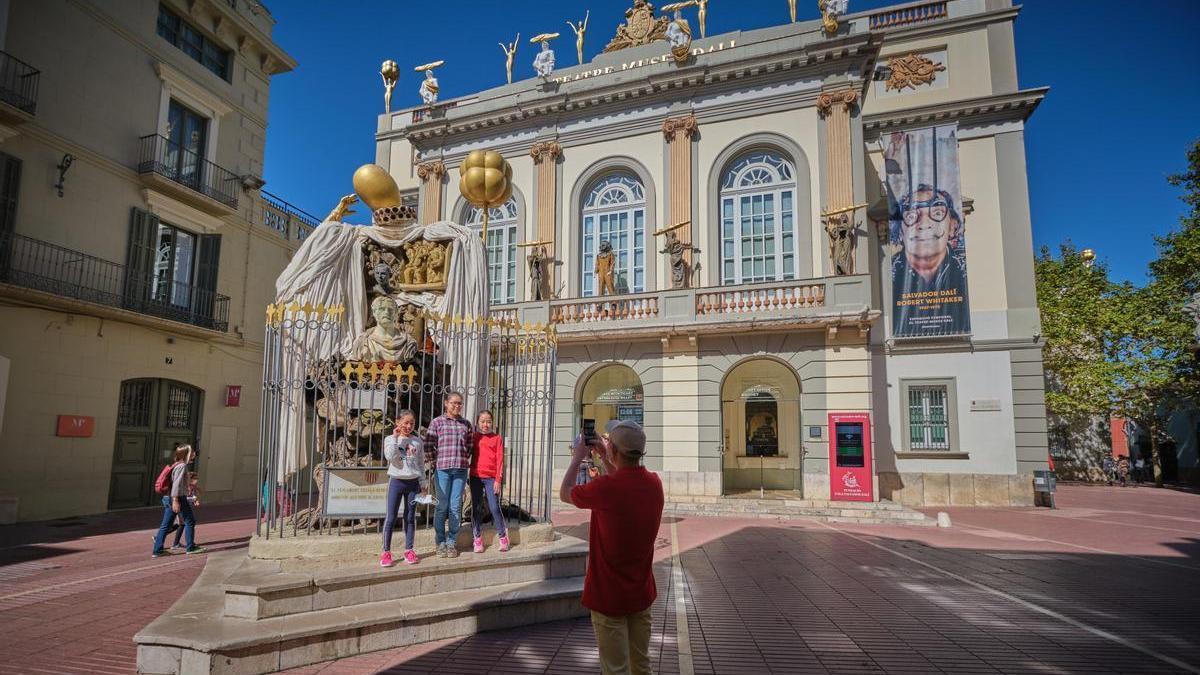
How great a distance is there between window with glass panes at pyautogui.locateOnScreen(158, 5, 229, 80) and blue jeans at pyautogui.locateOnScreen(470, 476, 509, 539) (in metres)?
17.7

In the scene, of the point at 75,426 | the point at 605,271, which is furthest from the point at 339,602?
the point at 605,271

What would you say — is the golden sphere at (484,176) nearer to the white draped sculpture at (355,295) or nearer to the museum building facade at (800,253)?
→ the white draped sculpture at (355,295)

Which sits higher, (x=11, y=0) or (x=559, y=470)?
(x=11, y=0)

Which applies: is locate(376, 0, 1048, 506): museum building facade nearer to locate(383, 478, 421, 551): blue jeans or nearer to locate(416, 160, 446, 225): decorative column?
locate(416, 160, 446, 225): decorative column

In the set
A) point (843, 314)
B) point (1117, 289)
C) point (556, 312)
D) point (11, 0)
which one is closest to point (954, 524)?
point (843, 314)

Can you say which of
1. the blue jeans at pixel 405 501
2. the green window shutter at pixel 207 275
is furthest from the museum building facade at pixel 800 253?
the blue jeans at pixel 405 501

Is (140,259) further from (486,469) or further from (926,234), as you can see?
(926,234)

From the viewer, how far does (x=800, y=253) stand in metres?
17.9

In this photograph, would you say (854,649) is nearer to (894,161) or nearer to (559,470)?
(559,470)

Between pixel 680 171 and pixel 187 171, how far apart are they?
46.2 ft

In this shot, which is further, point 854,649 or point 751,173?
point 751,173

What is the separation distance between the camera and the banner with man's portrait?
18516 mm

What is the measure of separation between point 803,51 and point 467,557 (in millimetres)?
17029

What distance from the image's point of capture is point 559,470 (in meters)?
18.9
